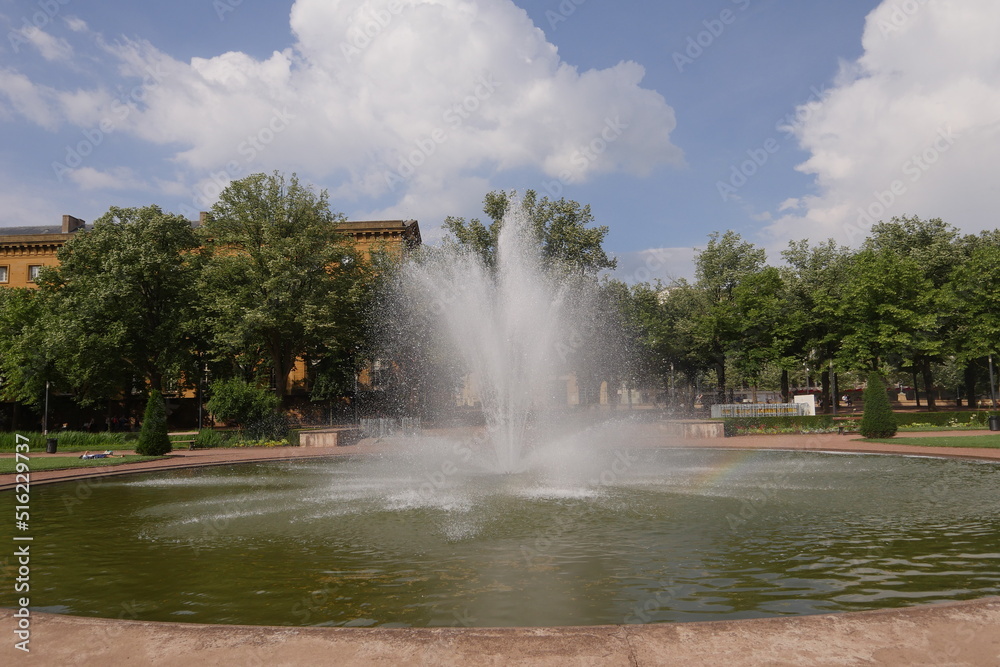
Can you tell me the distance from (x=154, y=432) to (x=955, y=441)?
3200cm

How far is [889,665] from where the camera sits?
14.4ft

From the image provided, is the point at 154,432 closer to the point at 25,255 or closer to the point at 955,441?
the point at 955,441

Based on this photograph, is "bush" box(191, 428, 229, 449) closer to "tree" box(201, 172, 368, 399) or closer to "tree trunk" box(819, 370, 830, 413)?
"tree" box(201, 172, 368, 399)

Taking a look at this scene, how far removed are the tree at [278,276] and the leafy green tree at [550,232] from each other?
32.3 ft

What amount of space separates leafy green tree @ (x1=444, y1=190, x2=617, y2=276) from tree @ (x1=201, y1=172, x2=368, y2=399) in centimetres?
986

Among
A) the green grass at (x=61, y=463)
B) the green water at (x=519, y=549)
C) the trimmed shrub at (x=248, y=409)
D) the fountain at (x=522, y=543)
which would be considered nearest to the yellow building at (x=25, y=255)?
the trimmed shrub at (x=248, y=409)

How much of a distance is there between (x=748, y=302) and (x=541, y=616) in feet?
142

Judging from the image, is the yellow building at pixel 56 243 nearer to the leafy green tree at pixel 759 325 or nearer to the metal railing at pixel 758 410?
the leafy green tree at pixel 759 325

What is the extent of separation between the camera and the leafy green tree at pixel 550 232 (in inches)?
1945

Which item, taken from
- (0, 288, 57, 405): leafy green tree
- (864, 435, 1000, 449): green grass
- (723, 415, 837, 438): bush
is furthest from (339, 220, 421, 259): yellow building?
(864, 435, 1000, 449): green grass

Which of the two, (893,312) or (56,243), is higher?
(56,243)

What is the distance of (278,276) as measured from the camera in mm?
39062

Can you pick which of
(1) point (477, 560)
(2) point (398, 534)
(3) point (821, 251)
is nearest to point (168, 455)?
(2) point (398, 534)

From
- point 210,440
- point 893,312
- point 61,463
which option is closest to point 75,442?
point 210,440
